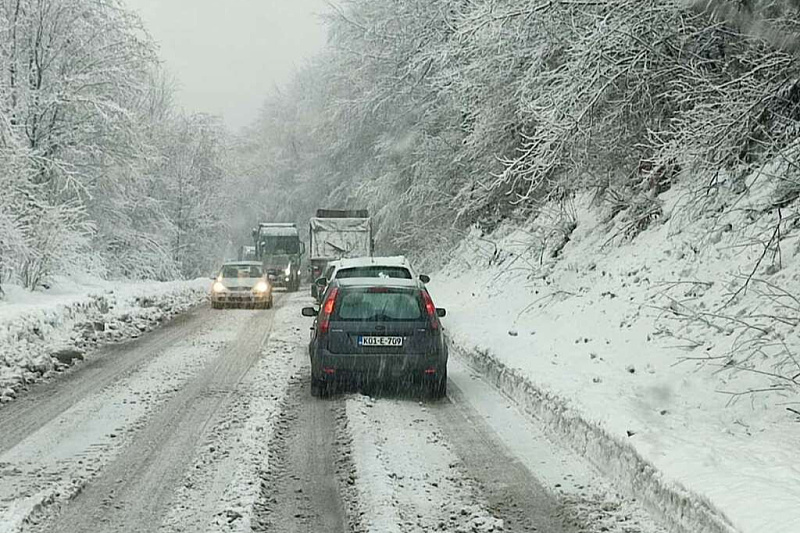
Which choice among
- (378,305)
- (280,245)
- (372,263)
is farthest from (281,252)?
(378,305)

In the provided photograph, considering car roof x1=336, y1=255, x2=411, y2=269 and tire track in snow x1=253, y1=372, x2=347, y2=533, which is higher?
car roof x1=336, y1=255, x2=411, y2=269

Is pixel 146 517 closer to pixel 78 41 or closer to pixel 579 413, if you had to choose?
pixel 579 413

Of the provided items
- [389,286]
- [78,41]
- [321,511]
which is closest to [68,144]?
[78,41]

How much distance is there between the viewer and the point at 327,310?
10.3 metres

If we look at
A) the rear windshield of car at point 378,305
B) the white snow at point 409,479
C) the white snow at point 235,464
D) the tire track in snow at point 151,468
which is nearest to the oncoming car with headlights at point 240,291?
the white snow at point 235,464

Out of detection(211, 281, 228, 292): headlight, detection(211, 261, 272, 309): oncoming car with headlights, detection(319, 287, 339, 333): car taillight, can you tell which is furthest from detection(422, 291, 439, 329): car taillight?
detection(211, 281, 228, 292): headlight

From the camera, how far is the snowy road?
18.3 feet

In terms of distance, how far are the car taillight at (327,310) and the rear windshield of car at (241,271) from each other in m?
16.3

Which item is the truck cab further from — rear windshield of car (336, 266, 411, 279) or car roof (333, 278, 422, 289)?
car roof (333, 278, 422, 289)

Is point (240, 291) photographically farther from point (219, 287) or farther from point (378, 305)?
point (378, 305)

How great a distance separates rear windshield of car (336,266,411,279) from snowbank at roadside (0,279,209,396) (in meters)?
4.89

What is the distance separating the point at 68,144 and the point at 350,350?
23534 mm

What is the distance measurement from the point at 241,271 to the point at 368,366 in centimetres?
1730

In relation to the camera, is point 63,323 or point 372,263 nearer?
point 372,263
